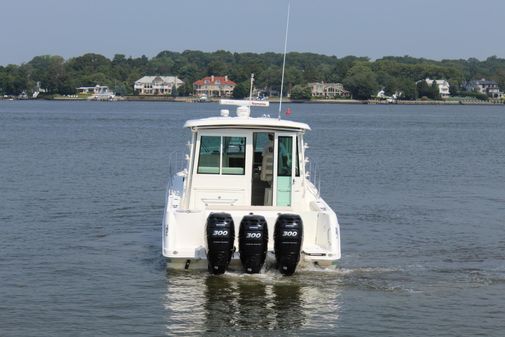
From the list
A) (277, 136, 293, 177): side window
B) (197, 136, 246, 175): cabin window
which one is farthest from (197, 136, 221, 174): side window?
(277, 136, 293, 177): side window

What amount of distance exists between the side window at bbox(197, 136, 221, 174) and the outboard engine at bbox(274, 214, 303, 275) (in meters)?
2.83

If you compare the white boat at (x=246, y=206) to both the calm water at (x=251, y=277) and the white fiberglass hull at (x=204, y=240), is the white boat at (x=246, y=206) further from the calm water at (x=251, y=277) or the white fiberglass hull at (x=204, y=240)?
the calm water at (x=251, y=277)

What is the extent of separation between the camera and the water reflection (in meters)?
17.0

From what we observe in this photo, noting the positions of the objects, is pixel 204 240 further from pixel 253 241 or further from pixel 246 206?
pixel 246 206

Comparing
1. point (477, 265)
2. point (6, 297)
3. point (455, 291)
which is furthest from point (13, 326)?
point (477, 265)

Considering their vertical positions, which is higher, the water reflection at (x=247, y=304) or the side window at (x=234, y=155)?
the side window at (x=234, y=155)

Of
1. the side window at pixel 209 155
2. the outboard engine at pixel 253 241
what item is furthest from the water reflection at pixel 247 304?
the side window at pixel 209 155

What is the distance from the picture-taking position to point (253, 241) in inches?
715

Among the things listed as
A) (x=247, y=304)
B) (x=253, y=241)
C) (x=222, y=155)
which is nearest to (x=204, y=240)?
(x=253, y=241)

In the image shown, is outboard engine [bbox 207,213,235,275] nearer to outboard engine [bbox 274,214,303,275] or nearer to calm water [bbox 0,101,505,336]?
calm water [bbox 0,101,505,336]

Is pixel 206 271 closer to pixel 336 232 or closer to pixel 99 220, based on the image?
pixel 336 232

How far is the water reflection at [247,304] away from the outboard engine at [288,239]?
2.08ft

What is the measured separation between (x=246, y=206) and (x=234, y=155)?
118 cm

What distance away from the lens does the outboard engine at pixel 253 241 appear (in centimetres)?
1816
